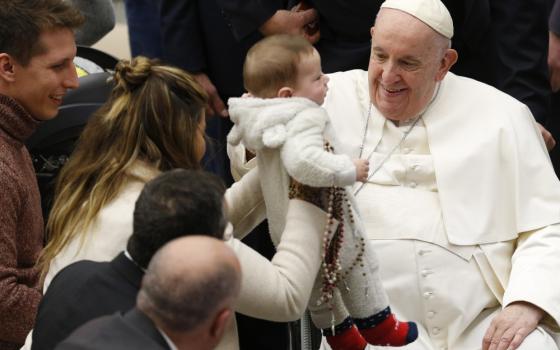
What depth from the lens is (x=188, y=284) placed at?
2447 millimetres

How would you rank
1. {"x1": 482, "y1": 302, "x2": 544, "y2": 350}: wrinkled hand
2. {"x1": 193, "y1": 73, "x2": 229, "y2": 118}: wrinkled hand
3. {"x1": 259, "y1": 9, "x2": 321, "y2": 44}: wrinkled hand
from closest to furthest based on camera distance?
{"x1": 482, "y1": 302, "x2": 544, "y2": 350}: wrinkled hand → {"x1": 259, "y1": 9, "x2": 321, "y2": 44}: wrinkled hand → {"x1": 193, "y1": 73, "x2": 229, "y2": 118}: wrinkled hand

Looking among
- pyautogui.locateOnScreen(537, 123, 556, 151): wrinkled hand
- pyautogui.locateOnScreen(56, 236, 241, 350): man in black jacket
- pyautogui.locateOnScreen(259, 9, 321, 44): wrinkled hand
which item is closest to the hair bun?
Answer: pyautogui.locateOnScreen(56, 236, 241, 350): man in black jacket

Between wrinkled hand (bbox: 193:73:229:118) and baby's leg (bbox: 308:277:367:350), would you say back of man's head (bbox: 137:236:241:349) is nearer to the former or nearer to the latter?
baby's leg (bbox: 308:277:367:350)

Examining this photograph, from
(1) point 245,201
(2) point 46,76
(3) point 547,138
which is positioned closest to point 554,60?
(3) point 547,138

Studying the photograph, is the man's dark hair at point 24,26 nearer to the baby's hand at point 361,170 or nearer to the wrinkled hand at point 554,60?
the baby's hand at point 361,170

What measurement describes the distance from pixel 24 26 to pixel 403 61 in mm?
1301

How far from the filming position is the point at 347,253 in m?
3.43

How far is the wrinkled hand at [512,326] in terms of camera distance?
12.4ft

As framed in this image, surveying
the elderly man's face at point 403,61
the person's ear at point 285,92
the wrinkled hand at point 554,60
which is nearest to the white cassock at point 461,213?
the elderly man's face at point 403,61

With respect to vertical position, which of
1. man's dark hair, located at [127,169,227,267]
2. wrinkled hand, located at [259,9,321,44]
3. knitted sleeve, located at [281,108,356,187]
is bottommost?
wrinkled hand, located at [259,9,321,44]

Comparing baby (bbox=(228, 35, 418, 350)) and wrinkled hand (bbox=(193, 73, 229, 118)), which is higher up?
baby (bbox=(228, 35, 418, 350))

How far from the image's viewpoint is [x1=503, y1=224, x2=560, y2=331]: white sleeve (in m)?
3.90

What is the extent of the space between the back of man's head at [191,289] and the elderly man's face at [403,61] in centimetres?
179

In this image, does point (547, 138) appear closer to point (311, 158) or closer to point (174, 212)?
point (311, 158)
